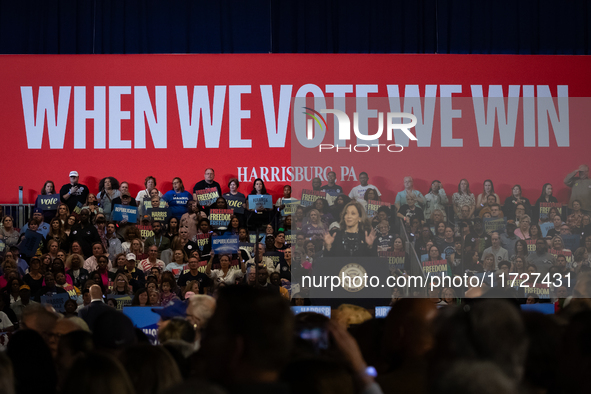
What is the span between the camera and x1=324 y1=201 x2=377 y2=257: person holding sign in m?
5.64

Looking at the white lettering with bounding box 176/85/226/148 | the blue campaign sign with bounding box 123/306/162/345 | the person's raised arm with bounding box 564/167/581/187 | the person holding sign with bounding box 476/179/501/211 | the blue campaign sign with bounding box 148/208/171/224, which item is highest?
the white lettering with bounding box 176/85/226/148

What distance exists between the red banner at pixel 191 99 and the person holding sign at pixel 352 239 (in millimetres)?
8376

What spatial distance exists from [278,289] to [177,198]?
4.95 metres

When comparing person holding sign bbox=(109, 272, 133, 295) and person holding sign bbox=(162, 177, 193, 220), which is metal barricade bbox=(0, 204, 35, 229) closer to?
person holding sign bbox=(162, 177, 193, 220)

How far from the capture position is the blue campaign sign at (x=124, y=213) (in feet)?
39.0

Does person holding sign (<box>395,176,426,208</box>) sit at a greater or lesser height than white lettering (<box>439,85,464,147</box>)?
lesser

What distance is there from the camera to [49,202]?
12195mm

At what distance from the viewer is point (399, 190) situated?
595 cm

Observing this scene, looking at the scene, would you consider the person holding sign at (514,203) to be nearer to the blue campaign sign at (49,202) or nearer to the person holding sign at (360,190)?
the person holding sign at (360,190)

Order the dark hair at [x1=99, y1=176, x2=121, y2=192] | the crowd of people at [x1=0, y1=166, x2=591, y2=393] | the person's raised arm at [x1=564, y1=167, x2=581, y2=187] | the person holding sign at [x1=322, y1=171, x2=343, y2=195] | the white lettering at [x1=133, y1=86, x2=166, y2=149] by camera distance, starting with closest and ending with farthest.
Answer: the crowd of people at [x1=0, y1=166, x2=591, y2=393]
the person holding sign at [x1=322, y1=171, x2=343, y2=195]
the person's raised arm at [x1=564, y1=167, x2=581, y2=187]
the dark hair at [x1=99, y1=176, x2=121, y2=192]
the white lettering at [x1=133, y1=86, x2=166, y2=149]

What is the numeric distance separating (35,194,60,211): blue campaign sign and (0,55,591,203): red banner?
5.96 ft

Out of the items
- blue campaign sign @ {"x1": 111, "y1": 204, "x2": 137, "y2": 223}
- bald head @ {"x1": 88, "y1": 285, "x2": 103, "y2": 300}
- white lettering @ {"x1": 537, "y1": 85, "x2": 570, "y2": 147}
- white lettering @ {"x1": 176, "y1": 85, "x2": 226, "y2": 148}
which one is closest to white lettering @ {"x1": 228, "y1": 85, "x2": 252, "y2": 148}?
white lettering @ {"x1": 176, "y1": 85, "x2": 226, "y2": 148}
